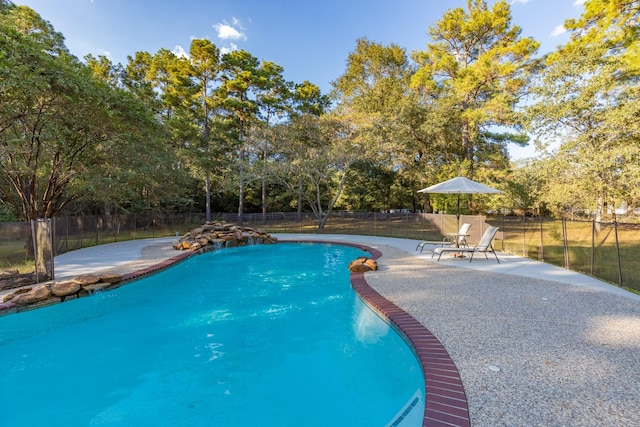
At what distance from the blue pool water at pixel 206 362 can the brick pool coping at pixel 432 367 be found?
17 cm

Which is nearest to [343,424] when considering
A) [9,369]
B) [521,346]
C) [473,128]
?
[521,346]

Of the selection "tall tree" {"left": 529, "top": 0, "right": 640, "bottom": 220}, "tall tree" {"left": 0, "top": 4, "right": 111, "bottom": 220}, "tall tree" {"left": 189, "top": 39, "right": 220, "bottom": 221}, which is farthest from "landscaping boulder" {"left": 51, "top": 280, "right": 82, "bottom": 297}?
"tall tree" {"left": 529, "top": 0, "right": 640, "bottom": 220}

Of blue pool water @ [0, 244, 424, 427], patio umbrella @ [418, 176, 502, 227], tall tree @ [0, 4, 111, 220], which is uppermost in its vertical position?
tall tree @ [0, 4, 111, 220]

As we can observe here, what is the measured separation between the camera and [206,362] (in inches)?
150

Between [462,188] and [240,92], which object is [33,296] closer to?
[462,188]

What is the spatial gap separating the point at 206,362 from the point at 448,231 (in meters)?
12.1

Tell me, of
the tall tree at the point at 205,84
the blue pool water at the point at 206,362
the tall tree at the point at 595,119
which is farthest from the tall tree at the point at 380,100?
the blue pool water at the point at 206,362

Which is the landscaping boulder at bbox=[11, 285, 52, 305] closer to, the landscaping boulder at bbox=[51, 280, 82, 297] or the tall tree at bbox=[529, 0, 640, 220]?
the landscaping boulder at bbox=[51, 280, 82, 297]

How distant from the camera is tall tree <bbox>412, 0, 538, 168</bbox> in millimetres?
16562

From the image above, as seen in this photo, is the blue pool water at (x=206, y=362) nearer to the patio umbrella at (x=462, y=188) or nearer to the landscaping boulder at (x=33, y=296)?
the landscaping boulder at (x=33, y=296)

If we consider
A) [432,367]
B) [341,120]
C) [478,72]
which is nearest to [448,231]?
[341,120]

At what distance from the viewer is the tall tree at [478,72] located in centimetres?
1656

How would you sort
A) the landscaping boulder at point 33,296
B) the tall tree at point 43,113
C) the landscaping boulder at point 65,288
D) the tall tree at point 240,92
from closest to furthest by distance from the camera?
the landscaping boulder at point 33,296, the landscaping boulder at point 65,288, the tall tree at point 43,113, the tall tree at point 240,92

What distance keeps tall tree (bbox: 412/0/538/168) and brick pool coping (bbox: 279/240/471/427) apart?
14934 mm
